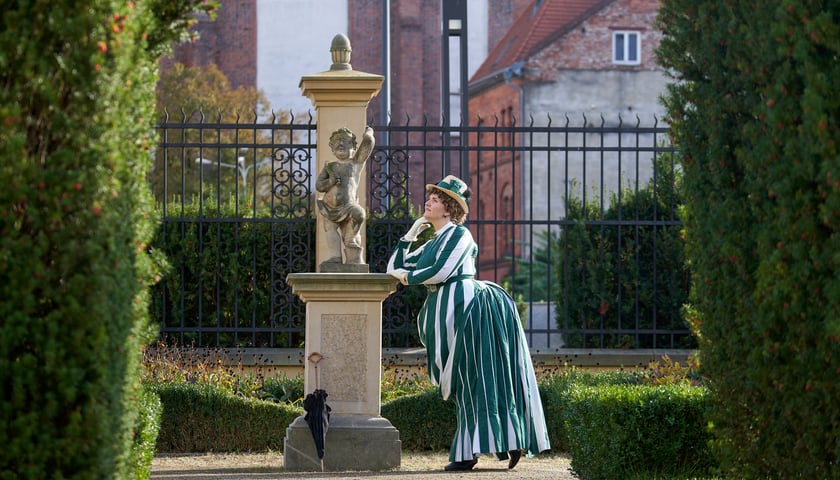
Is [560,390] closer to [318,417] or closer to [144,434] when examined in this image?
[318,417]

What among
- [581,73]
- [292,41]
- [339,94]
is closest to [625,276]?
[339,94]

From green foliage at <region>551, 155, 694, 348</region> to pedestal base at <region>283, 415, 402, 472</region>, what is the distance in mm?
3865

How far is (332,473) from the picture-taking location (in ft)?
26.1

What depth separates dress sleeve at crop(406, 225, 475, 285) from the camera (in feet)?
26.3

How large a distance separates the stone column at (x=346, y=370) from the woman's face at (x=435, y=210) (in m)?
0.47

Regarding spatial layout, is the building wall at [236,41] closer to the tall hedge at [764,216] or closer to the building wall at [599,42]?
the building wall at [599,42]

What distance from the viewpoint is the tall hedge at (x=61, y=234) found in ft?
12.9

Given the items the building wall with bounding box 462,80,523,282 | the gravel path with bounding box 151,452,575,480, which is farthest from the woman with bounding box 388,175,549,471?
the building wall with bounding box 462,80,523,282

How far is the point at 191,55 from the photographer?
123ft

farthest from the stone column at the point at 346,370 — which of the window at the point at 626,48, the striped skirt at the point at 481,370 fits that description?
the window at the point at 626,48

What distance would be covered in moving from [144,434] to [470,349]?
272cm

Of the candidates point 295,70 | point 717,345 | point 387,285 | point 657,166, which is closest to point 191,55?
point 295,70

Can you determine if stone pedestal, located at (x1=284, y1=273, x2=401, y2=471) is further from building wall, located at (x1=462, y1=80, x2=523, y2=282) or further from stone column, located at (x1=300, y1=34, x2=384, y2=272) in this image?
building wall, located at (x1=462, y1=80, x2=523, y2=282)

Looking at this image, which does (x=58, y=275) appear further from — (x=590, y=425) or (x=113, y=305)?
(x=590, y=425)
